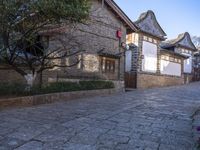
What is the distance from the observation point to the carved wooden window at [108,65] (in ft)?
56.4

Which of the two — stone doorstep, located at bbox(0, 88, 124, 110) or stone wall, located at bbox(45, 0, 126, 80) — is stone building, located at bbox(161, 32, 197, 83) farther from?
stone doorstep, located at bbox(0, 88, 124, 110)

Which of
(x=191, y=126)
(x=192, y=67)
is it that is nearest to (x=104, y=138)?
(x=191, y=126)

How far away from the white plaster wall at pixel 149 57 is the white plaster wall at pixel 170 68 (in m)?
1.49

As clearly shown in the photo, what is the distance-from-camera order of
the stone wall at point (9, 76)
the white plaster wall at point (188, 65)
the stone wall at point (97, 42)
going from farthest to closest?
the white plaster wall at point (188, 65)
the stone wall at point (97, 42)
the stone wall at point (9, 76)

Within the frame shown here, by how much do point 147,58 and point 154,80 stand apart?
7.17ft

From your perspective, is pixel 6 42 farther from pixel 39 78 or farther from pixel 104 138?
pixel 104 138

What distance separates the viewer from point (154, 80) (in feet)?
77.6

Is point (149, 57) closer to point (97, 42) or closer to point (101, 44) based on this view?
point (101, 44)

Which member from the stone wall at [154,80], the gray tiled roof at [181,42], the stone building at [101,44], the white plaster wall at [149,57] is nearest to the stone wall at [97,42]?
the stone building at [101,44]

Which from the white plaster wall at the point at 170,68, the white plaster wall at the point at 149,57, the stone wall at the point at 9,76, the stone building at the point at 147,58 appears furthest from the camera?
the white plaster wall at the point at 170,68

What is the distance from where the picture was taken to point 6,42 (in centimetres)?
969

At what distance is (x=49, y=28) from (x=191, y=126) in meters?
7.02

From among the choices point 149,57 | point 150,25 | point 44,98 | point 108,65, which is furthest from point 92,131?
point 150,25

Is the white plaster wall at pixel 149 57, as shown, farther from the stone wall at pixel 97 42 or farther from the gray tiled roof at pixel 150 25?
the stone wall at pixel 97 42
